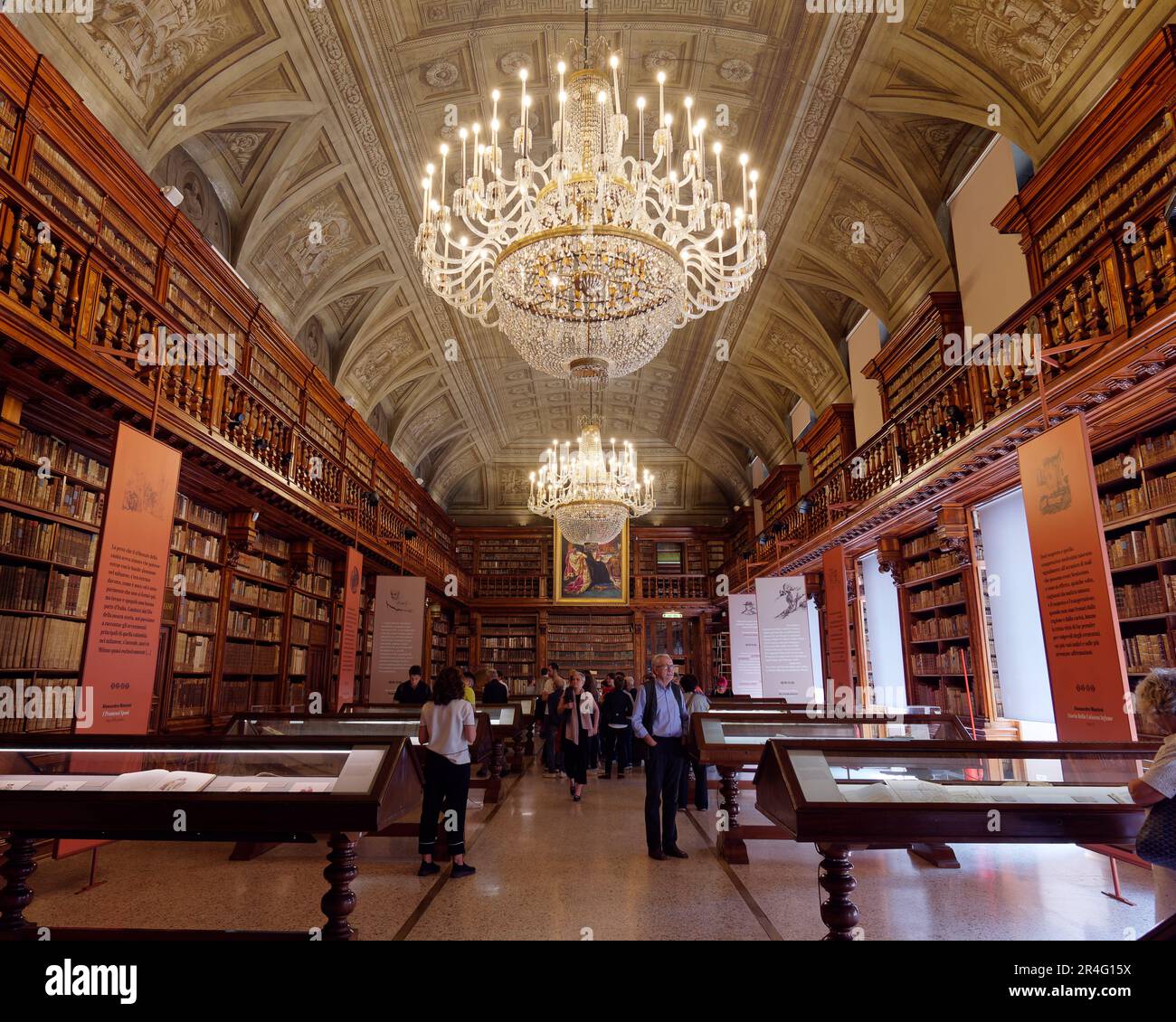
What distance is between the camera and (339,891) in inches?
105

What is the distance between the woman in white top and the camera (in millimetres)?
2121

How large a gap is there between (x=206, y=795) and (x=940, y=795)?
8.93 feet

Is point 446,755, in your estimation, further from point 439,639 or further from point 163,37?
point 439,639

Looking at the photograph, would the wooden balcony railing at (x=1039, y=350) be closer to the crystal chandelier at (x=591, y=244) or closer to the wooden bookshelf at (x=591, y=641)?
the crystal chandelier at (x=591, y=244)

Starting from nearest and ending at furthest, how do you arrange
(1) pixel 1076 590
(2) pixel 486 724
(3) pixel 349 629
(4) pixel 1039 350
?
(1) pixel 1076 590 < (4) pixel 1039 350 < (2) pixel 486 724 < (3) pixel 349 629

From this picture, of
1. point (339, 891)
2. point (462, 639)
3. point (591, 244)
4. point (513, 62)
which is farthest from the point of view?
point (462, 639)

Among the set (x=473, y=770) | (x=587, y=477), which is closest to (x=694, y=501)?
(x=587, y=477)

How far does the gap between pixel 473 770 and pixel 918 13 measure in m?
8.36

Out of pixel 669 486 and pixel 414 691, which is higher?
pixel 669 486

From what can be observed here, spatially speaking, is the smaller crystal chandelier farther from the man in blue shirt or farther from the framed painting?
the framed painting

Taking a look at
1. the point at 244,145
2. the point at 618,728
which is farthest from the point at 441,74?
the point at 618,728

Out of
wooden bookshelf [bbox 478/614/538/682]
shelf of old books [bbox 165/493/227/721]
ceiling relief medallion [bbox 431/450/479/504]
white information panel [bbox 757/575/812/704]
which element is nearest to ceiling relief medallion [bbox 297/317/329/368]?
shelf of old books [bbox 165/493/227/721]

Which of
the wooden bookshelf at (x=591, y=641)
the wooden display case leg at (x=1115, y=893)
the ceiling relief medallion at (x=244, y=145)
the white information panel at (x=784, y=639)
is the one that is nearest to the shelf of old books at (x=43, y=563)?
the ceiling relief medallion at (x=244, y=145)

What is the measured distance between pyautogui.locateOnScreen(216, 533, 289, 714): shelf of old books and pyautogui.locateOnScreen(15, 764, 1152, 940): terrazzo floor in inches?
126
